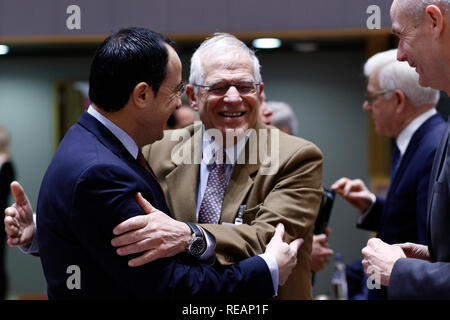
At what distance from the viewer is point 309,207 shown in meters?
2.02

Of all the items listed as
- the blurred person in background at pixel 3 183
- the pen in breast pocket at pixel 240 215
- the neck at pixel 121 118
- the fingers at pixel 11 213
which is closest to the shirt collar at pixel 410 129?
the pen in breast pocket at pixel 240 215

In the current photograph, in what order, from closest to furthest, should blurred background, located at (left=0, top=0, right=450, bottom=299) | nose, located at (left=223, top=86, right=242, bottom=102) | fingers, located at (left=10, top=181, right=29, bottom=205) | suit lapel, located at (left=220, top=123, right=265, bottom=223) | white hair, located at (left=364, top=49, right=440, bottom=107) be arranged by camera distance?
fingers, located at (left=10, top=181, right=29, bottom=205) → suit lapel, located at (left=220, top=123, right=265, bottom=223) → nose, located at (left=223, top=86, right=242, bottom=102) → white hair, located at (left=364, top=49, right=440, bottom=107) → blurred background, located at (left=0, top=0, right=450, bottom=299)

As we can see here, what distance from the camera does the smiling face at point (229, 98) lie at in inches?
83.7

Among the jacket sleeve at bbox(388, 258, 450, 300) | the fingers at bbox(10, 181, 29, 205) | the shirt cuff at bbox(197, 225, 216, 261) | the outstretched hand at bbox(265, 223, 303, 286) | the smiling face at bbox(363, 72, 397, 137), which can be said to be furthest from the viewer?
the smiling face at bbox(363, 72, 397, 137)

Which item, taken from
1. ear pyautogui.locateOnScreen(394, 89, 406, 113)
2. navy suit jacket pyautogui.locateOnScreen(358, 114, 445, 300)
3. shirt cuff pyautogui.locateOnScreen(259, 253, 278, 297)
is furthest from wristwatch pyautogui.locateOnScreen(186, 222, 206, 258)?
ear pyautogui.locateOnScreen(394, 89, 406, 113)

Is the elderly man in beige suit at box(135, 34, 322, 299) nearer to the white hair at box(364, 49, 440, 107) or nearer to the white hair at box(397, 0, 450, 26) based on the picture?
the white hair at box(397, 0, 450, 26)

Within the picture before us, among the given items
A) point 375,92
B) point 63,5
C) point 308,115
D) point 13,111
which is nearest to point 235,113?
point 375,92

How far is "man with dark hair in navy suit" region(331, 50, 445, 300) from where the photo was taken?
254 cm

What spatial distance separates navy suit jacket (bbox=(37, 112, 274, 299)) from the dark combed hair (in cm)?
8

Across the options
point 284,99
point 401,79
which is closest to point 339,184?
point 401,79

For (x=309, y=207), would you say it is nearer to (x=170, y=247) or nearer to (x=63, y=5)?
(x=170, y=247)

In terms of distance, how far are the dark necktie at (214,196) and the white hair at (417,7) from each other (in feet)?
2.77

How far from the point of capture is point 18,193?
6.30 ft

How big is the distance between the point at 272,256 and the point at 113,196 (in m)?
0.55
